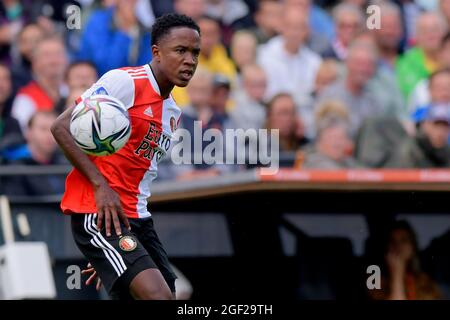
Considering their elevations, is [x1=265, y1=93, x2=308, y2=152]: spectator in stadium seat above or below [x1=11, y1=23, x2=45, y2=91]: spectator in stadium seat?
below

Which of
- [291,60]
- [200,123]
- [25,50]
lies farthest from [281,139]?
[25,50]

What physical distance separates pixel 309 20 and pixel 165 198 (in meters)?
3.95

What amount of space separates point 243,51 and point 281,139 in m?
1.53

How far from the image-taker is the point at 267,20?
43.4ft

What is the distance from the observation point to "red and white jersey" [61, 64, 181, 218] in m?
6.80

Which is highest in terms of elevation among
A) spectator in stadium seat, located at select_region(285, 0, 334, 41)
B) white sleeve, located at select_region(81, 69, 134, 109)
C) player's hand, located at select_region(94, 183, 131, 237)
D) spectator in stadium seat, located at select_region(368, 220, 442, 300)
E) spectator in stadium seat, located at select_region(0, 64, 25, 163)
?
spectator in stadium seat, located at select_region(285, 0, 334, 41)

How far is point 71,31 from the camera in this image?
12.5 metres

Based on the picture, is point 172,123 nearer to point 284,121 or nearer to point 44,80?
point 284,121

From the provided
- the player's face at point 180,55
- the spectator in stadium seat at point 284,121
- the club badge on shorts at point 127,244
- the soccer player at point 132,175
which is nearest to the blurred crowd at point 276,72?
the spectator in stadium seat at point 284,121

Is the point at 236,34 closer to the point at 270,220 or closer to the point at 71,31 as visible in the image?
the point at 71,31

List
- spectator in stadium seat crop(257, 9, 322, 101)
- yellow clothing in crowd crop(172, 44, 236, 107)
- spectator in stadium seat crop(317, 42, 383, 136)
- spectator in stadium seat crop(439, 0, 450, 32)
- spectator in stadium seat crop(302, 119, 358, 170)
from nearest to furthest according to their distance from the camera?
spectator in stadium seat crop(302, 119, 358, 170), spectator in stadium seat crop(317, 42, 383, 136), spectator in stadium seat crop(257, 9, 322, 101), yellow clothing in crowd crop(172, 44, 236, 107), spectator in stadium seat crop(439, 0, 450, 32)

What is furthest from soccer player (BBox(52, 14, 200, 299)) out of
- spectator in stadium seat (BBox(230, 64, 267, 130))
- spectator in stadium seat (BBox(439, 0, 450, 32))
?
spectator in stadium seat (BBox(439, 0, 450, 32))

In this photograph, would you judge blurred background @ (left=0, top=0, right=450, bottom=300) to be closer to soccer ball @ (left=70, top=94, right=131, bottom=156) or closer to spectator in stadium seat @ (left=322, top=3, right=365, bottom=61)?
spectator in stadium seat @ (left=322, top=3, right=365, bottom=61)

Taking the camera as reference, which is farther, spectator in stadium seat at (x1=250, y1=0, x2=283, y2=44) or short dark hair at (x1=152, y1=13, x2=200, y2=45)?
spectator in stadium seat at (x1=250, y1=0, x2=283, y2=44)
